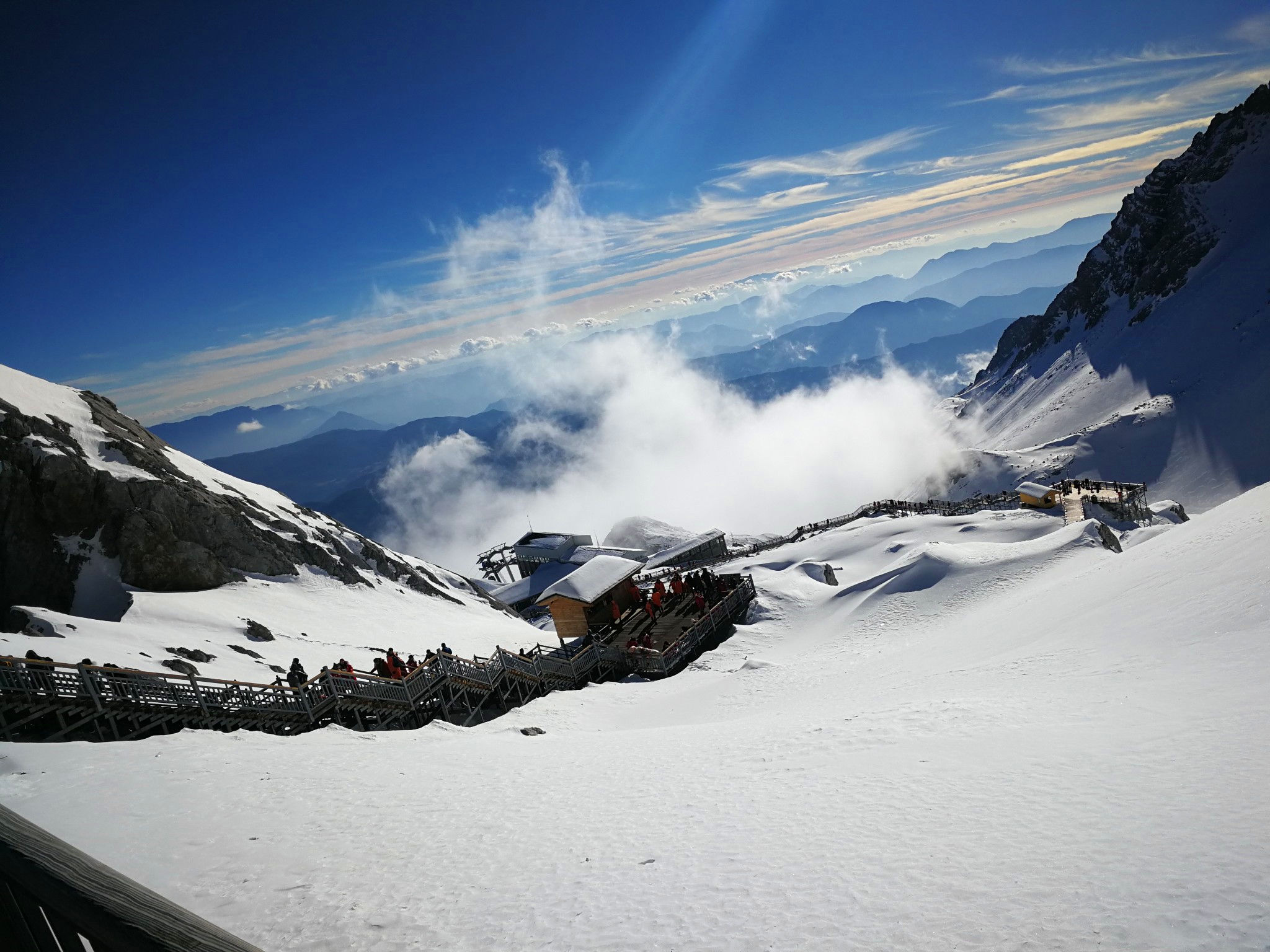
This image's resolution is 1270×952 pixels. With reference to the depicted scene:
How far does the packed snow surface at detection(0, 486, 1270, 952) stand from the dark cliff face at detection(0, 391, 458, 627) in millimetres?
21253

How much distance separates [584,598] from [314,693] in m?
12.3

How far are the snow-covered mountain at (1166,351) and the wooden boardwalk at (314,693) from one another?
6901cm

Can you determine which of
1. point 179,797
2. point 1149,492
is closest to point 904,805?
point 179,797

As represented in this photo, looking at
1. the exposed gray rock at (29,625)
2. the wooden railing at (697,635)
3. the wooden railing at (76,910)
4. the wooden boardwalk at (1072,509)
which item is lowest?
the wooden boardwalk at (1072,509)

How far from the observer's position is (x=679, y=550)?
205 ft

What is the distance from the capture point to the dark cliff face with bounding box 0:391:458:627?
1120 inches

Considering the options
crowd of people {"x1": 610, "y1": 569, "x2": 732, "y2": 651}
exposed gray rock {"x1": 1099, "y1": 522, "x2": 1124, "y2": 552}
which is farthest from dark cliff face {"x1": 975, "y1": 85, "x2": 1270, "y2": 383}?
crowd of people {"x1": 610, "y1": 569, "x2": 732, "y2": 651}

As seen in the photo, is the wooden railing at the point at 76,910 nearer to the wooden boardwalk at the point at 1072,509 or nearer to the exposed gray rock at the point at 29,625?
the exposed gray rock at the point at 29,625

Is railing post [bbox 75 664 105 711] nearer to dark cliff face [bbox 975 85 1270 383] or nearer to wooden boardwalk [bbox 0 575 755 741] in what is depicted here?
wooden boardwalk [bbox 0 575 755 741]

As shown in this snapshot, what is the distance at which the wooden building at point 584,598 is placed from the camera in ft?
94.3

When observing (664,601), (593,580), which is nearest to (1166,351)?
(664,601)

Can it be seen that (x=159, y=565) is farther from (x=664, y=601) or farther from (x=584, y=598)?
(x=664, y=601)

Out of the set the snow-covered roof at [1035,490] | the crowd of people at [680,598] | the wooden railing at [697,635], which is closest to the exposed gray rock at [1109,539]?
the wooden railing at [697,635]

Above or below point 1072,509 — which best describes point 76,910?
above
